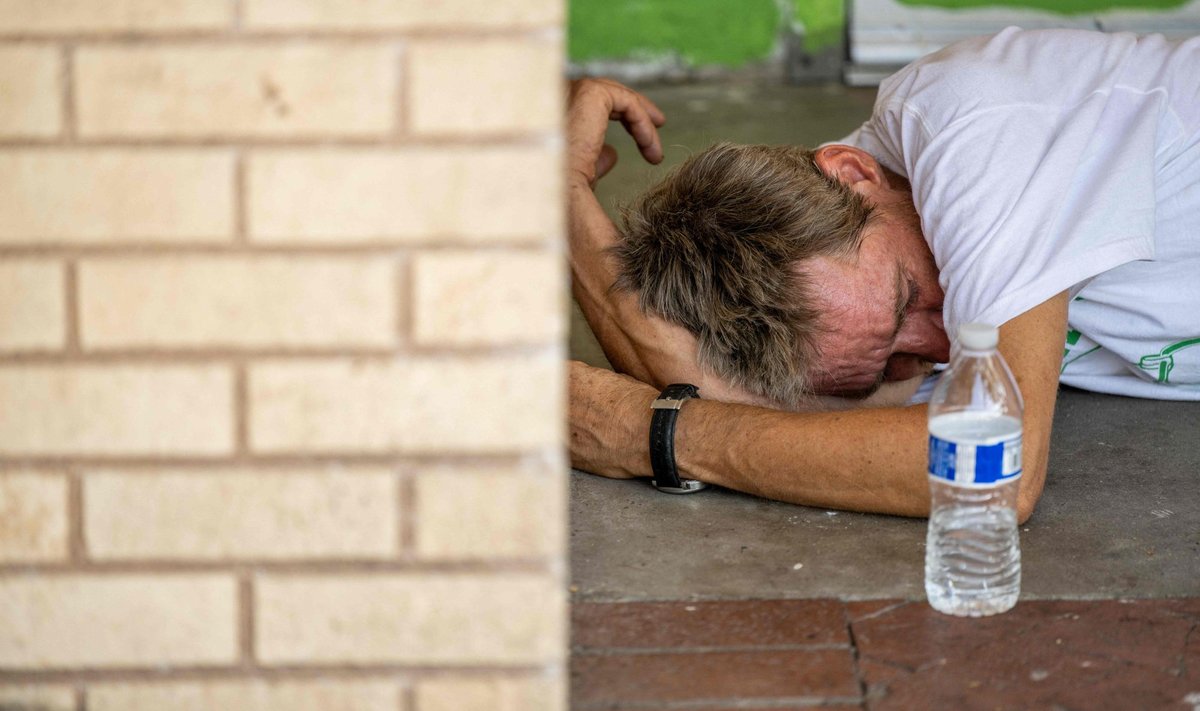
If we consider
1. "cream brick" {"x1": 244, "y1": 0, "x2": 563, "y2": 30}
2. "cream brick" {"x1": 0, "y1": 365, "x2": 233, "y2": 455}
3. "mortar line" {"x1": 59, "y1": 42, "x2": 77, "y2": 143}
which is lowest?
"cream brick" {"x1": 0, "y1": 365, "x2": 233, "y2": 455}

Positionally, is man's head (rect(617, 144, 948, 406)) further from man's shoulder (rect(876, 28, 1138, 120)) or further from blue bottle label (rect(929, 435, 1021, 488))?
blue bottle label (rect(929, 435, 1021, 488))

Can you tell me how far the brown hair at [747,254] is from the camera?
230 cm

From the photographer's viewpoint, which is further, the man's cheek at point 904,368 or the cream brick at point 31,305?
the man's cheek at point 904,368

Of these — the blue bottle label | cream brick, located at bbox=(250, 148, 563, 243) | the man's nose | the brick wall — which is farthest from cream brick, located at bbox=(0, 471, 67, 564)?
the man's nose

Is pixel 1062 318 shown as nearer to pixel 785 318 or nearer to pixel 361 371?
pixel 785 318

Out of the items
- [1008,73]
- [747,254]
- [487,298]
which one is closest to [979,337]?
[747,254]

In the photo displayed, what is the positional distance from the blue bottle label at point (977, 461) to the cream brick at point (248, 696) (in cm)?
86

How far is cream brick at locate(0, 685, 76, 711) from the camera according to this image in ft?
4.30

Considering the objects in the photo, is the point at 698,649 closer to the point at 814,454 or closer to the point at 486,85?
the point at 814,454

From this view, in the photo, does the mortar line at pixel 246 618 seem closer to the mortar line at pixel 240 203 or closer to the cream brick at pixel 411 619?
the cream brick at pixel 411 619

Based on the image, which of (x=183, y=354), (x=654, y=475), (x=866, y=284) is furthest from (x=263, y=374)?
(x=866, y=284)

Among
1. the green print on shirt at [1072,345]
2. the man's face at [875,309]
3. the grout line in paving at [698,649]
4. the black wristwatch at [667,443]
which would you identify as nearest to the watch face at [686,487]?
the black wristwatch at [667,443]

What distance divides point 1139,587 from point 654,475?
79 cm

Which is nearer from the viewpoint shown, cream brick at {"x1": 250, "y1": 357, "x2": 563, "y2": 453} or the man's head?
cream brick at {"x1": 250, "y1": 357, "x2": 563, "y2": 453}
